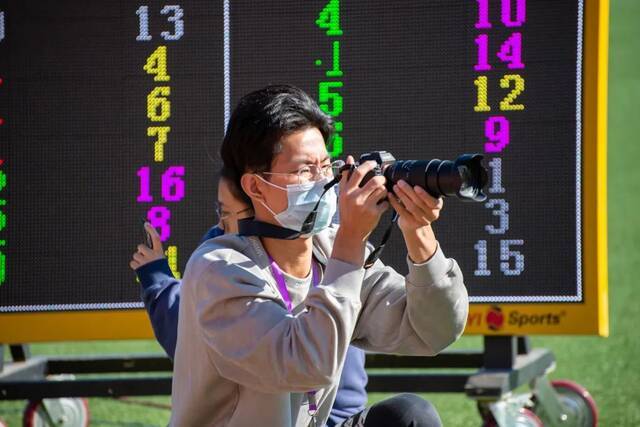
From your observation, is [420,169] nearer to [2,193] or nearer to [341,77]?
[341,77]

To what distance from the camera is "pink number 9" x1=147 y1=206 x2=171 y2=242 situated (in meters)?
4.57

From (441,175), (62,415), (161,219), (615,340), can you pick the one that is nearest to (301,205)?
(441,175)

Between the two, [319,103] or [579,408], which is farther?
[579,408]

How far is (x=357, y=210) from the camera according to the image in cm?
259

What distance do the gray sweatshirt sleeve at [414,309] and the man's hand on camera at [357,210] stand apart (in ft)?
0.47

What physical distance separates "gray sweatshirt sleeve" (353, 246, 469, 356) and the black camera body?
178 millimetres

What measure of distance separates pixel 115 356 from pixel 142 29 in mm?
1276

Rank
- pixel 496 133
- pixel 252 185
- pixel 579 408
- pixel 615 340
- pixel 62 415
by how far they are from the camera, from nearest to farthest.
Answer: pixel 252 185 → pixel 496 133 → pixel 579 408 → pixel 62 415 → pixel 615 340

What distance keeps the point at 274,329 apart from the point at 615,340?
5.13 metres

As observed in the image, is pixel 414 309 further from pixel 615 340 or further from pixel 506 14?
pixel 615 340

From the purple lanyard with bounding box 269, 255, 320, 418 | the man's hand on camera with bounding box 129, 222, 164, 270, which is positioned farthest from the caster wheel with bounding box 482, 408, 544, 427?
the purple lanyard with bounding box 269, 255, 320, 418

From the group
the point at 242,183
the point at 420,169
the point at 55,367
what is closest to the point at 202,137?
the point at 55,367

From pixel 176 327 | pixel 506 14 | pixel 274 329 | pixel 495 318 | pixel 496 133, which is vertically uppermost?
pixel 506 14

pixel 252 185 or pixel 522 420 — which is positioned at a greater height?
pixel 252 185
